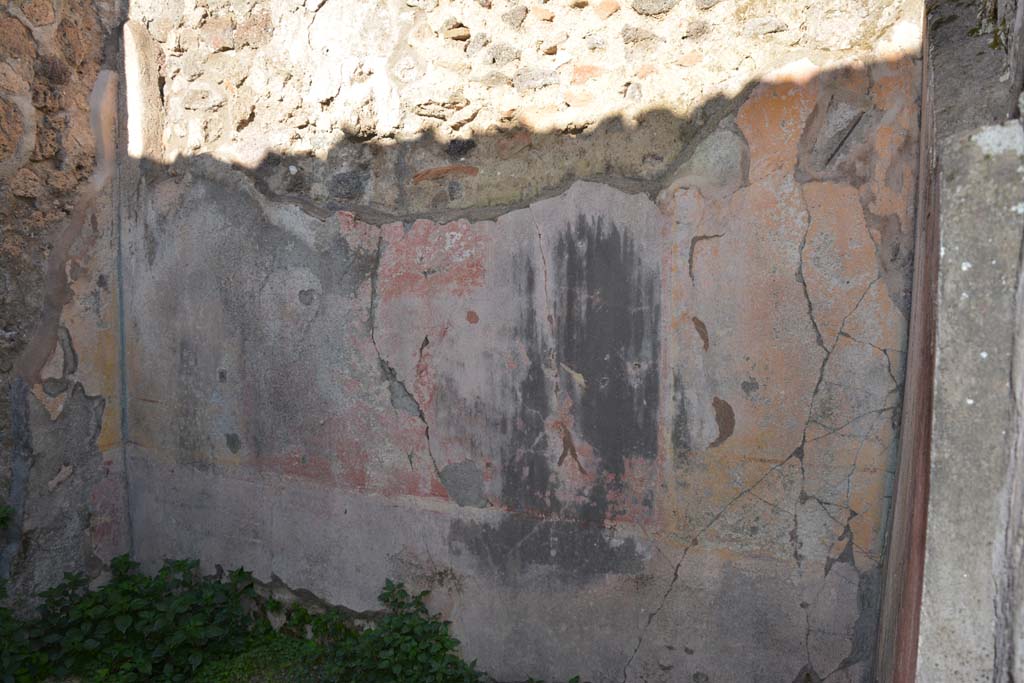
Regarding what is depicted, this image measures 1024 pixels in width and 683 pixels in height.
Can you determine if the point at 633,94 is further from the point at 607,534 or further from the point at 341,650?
the point at 341,650

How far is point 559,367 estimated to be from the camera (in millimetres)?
2230

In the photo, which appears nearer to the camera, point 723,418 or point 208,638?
point 723,418

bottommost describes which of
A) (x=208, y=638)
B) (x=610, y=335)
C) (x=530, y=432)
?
(x=208, y=638)

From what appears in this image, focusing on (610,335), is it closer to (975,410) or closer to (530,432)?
(530,432)

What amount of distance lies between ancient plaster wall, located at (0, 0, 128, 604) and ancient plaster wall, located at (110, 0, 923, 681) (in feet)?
0.42

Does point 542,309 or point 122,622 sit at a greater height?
point 542,309

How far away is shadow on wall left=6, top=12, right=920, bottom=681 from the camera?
1938 mm

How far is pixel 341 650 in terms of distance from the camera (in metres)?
2.51

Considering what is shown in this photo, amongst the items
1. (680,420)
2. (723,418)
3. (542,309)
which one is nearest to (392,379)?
(542,309)

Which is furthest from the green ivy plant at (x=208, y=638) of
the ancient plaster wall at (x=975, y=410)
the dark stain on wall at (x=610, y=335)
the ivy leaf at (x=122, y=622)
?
the ancient plaster wall at (x=975, y=410)

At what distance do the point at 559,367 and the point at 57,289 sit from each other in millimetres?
1760

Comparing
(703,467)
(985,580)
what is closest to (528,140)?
(703,467)

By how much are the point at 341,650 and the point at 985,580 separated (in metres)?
2.00

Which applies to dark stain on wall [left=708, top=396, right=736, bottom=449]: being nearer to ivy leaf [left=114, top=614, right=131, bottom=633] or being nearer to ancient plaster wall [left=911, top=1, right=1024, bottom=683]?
ancient plaster wall [left=911, top=1, right=1024, bottom=683]
